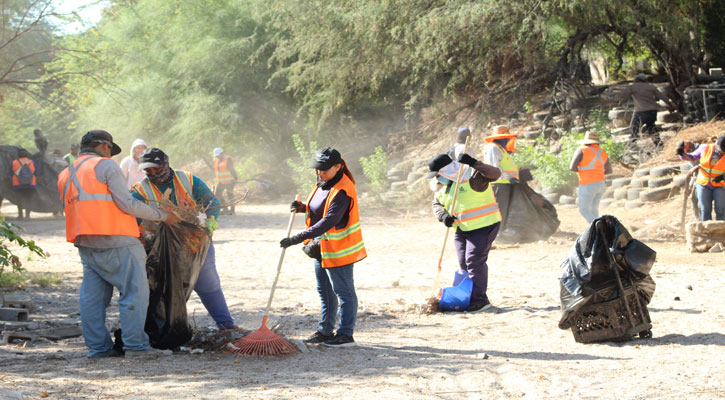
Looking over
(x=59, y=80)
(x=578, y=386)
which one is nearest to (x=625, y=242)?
(x=578, y=386)

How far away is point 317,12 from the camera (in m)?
20.4

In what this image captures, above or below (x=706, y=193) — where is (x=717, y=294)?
below

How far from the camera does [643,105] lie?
52.4 feet

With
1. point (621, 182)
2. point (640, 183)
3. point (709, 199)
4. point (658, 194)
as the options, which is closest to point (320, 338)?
point (709, 199)

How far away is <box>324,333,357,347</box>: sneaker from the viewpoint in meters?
5.79

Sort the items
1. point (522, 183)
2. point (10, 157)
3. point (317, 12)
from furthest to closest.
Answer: point (317, 12)
point (10, 157)
point (522, 183)

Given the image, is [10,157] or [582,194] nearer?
[582,194]

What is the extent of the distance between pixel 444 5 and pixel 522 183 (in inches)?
299

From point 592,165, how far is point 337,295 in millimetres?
5775

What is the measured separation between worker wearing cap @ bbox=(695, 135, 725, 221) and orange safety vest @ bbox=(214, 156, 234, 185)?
9.85m

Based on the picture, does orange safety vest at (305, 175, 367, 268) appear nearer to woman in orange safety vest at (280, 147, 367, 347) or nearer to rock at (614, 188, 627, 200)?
woman in orange safety vest at (280, 147, 367, 347)

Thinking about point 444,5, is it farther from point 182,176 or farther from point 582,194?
point 182,176

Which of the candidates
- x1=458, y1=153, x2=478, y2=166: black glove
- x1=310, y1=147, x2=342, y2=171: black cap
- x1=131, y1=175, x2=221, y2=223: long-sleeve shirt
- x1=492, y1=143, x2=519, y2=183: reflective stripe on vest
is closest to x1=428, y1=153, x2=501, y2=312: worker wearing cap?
x1=458, y1=153, x2=478, y2=166: black glove

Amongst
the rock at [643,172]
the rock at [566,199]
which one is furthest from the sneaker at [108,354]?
the rock at [643,172]
